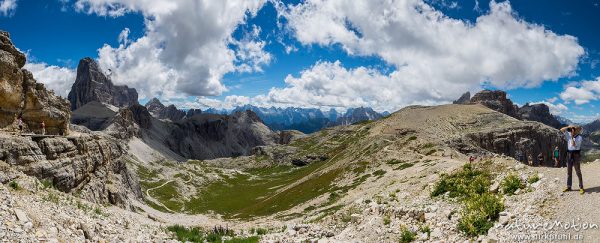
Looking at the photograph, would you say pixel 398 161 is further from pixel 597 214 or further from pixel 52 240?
pixel 52 240

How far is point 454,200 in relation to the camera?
90.6 ft

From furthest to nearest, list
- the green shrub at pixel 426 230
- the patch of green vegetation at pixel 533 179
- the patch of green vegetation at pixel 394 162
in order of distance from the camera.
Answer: the patch of green vegetation at pixel 394 162 < the patch of green vegetation at pixel 533 179 < the green shrub at pixel 426 230

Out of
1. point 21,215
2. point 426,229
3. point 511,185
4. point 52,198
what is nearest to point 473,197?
point 511,185

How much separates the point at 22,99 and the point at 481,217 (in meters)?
64.0

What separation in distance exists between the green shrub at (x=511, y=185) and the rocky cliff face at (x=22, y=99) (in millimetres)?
57950

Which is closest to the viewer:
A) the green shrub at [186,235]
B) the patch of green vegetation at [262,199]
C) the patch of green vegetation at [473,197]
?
the patch of green vegetation at [473,197]

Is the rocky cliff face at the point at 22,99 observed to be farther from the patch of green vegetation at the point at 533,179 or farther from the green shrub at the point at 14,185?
the patch of green vegetation at the point at 533,179

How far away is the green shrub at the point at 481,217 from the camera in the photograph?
2037 centimetres

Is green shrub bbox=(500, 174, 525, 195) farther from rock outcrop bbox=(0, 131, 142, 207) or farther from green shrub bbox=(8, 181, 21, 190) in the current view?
rock outcrop bbox=(0, 131, 142, 207)

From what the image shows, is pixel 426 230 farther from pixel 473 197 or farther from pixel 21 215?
pixel 21 215

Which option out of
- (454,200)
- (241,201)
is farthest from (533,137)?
(454,200)

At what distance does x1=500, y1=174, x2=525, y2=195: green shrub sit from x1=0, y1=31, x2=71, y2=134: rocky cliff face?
190 feet

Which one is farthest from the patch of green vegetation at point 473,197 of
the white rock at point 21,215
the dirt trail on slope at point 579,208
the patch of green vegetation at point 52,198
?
the patch of green vegetation at point 52,198

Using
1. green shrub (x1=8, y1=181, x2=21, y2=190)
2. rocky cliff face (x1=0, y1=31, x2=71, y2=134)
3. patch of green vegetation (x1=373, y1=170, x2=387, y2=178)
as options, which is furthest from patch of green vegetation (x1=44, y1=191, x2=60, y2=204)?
patch of green vegetation (x1=373, y1=170, x2=387, y2=178)
